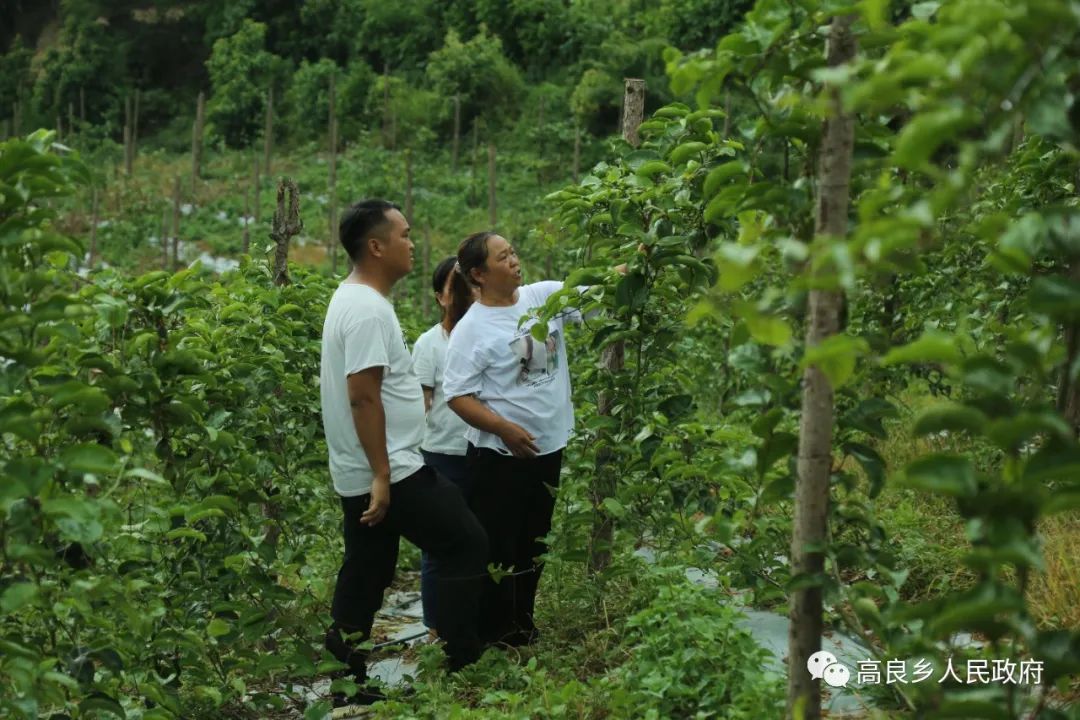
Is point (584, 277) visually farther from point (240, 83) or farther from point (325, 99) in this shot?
→ point (240, 83)

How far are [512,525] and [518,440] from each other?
383 millimetres

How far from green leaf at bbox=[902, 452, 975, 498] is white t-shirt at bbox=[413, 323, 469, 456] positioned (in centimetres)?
312

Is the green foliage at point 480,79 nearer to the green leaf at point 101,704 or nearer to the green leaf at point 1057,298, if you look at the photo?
the green leaf at point 101,704

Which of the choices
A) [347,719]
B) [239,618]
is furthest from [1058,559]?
[239,618]

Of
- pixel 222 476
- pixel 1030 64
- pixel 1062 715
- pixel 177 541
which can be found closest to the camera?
pixel 1030 64

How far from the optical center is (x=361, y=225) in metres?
3.96

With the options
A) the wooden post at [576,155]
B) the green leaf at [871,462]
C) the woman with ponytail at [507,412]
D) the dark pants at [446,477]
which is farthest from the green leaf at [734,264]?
the wooden post at [576,155]

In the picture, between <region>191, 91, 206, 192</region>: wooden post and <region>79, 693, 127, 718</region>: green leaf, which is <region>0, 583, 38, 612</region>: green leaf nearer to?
<region>79, 693, 127, 718</region>: green leaf

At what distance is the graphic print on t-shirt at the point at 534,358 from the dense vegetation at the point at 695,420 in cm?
20

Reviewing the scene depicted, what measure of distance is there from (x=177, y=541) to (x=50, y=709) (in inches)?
26.6

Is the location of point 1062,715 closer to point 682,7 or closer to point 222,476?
point 222,476

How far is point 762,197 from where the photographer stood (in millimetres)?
2246

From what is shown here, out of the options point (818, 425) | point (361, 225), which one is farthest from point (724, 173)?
point (361, 225)

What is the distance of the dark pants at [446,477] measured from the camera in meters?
4.63
